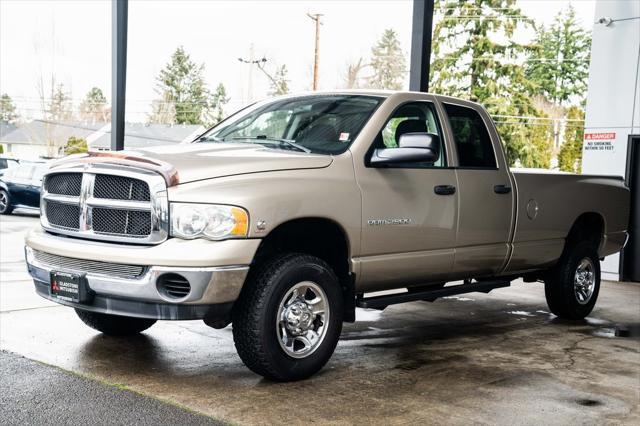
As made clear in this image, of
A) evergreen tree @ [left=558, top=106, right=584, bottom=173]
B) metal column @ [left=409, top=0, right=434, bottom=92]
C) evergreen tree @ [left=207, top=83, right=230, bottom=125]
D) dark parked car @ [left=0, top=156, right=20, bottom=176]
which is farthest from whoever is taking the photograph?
evergreen tree @ [left=207, top=83, right=230, bottom=125]

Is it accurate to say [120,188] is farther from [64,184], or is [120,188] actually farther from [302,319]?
[302,319]

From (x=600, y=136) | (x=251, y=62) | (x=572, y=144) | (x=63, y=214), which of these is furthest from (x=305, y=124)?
(x=251, y=62)

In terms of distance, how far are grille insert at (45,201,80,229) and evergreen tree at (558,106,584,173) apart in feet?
132

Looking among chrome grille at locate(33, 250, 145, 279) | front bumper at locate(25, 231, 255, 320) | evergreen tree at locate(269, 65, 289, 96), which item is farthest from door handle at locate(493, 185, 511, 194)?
evergreen tree at locate(269, 65, 289, 96)

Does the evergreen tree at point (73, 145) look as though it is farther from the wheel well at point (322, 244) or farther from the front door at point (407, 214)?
the wheel well at point (322, 244)

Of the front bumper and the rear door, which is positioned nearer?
the front bumper

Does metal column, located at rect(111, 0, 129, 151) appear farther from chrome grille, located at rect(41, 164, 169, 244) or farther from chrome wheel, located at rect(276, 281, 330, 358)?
chrome wheel, located at rect(276, 281, 330, 358)

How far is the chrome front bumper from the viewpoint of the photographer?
4.64m

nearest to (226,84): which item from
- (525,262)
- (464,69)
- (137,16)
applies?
(137,16)

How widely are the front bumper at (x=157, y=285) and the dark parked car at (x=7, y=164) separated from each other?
703 inches

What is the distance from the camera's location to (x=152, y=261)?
4.64 m

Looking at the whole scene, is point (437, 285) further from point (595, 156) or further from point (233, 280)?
point (595, 156)

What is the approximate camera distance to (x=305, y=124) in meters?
6.00

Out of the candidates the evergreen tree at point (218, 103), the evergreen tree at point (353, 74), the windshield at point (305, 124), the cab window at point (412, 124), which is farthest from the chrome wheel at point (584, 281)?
the evergreen tree at point (218, 103)
